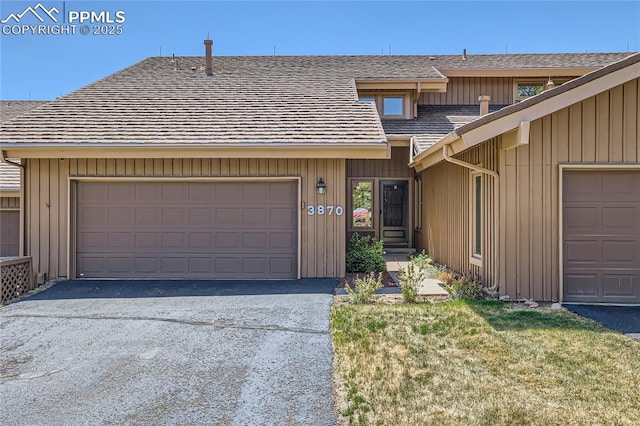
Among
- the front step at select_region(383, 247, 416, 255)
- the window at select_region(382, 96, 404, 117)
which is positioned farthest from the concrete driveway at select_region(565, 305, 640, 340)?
the window at select_region(382, 96, 404, 117)

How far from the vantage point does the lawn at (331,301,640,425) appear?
3.52 meters

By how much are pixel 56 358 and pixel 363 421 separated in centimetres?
348

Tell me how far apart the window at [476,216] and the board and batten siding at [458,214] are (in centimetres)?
14

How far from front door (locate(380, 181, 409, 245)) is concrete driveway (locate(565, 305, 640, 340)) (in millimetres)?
7012

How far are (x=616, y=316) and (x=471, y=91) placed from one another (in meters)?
9.60

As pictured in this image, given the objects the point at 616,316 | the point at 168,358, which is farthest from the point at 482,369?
the point at 616,316

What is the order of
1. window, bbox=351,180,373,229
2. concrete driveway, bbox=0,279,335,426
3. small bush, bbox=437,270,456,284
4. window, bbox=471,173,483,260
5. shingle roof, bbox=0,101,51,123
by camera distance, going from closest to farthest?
concrete driveway, bbox=0,279,335,426
window, bbox=471,173,483,260
small bush, bbox=437,270,456,284
window, bbox=351,180,373,229
shingle roof, bbox=0,101,51,123

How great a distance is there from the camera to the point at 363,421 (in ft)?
11.1

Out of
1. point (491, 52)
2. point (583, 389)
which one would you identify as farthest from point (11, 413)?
point (491, 52)

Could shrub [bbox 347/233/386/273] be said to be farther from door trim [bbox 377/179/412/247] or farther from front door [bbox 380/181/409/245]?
front door [bbox 380/181/409/245]

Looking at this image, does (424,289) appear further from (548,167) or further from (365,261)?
(548,167)

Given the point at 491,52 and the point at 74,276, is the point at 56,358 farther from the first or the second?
the point at 491,52

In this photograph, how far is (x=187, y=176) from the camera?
29.8 ft

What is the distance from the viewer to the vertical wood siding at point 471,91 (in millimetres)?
14352
